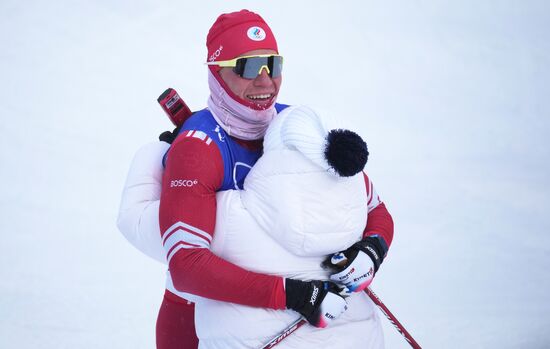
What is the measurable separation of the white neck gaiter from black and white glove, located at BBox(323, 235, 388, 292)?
464 millimetres

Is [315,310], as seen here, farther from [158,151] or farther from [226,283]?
[158,151]

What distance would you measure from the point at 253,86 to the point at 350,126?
330 mm

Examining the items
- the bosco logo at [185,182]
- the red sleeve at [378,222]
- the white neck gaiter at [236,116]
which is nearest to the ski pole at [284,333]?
the red sleeve at [378,222]

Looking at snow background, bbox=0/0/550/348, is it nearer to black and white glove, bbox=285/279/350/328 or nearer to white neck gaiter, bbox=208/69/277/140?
white neck gaiter, bbox=208/69/277/140

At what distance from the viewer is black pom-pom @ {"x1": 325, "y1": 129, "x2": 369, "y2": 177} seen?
6.17 feet

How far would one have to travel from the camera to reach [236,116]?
7.11 ft

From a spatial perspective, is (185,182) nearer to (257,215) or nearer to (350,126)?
(257,215)

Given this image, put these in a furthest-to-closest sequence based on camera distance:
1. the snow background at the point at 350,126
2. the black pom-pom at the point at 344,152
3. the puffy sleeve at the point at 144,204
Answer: the snow background at the point at 350,126 < the puffy sleeve at the point at 144,204 < the black pom-pom at the point at 344,152

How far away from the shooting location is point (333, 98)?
6109 millimetres

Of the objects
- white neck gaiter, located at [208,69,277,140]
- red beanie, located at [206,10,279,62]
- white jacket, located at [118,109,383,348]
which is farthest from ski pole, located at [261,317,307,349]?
red beanie, located at [206,10,279,62]

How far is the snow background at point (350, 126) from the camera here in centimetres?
366

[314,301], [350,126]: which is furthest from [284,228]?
[350,126]

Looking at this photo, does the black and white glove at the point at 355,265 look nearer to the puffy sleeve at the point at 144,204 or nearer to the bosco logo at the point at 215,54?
the puffy sleeve at the point at 144,204

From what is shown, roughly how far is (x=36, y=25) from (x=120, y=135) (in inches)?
75.5
